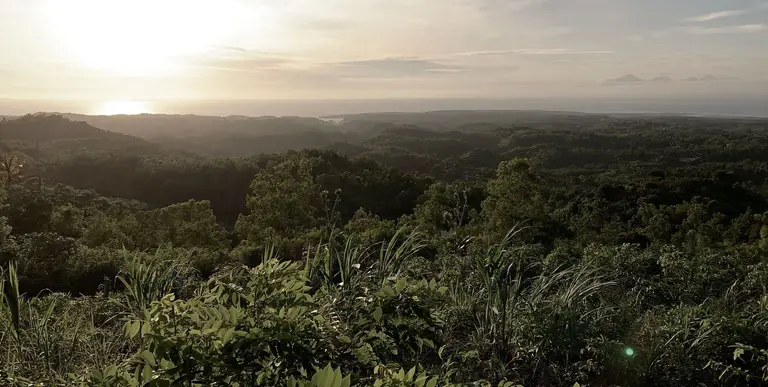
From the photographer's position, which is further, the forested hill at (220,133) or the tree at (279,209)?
the forested hill at (220,133)

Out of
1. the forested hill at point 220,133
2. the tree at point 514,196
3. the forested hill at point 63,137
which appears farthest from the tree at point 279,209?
the forested hill at point 220,133

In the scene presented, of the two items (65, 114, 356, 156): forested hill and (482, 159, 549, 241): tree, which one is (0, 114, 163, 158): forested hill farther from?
(482, 159, 549, 241): tree

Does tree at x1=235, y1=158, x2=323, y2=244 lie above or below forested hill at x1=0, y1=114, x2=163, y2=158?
below

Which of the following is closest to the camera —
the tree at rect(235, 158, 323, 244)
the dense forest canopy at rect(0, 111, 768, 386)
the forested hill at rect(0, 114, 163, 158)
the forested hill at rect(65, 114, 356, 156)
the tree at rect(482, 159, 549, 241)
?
the dense forest canopy at rect(0, 111, 768, 386)

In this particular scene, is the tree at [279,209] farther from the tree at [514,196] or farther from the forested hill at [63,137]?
the forested hill at [63,137]

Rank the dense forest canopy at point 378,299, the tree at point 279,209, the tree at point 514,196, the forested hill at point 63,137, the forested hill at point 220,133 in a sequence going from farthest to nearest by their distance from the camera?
1. the forested hill at point 220,133
2. the forested hill at point 63,137
3. the tree at point 279,209
4. the tree at point 514,196
5. the dense forest canopy at point 378,299

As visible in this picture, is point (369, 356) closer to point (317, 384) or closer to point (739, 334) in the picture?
point (317, 384)

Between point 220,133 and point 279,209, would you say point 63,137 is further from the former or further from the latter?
point 279,209

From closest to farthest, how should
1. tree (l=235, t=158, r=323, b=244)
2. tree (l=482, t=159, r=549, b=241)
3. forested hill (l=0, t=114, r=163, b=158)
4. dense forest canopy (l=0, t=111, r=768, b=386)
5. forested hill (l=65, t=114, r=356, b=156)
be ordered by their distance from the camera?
dense forest canopy (l=0, t=111, r=768, b=386), tree (l=482, t=159, r=549, b=241), tree (l=235, t=158, r=323, b=244), forested hill (l=0, t=114, r=163, b=158), forested hill (l=65, t=114, r=356, b=156)

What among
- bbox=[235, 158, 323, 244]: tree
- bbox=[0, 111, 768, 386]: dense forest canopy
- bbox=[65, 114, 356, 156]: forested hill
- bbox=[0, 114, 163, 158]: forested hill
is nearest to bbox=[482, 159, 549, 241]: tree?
bbox=[0, 111, 768, 386]: dense forest canopy

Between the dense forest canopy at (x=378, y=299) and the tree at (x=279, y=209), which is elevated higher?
the dense forest canopy at (x=378, y=299)

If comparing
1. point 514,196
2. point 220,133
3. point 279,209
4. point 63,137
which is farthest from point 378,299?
point 220,133

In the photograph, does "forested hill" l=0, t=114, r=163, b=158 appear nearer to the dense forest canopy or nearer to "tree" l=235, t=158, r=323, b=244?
the dense forest canopy

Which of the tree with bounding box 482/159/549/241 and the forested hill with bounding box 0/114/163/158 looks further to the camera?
the forested hill with bounding box 0/114/163/158
